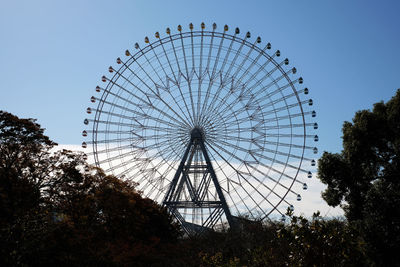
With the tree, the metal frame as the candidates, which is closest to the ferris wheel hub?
the metal frame

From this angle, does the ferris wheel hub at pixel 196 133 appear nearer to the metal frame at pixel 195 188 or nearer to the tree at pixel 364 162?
the metal frame at pixel 195 188

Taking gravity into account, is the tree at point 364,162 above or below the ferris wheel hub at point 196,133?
below

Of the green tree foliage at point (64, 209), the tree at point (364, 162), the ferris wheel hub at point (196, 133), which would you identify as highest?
the ferris wheel hub at point (196, 133)

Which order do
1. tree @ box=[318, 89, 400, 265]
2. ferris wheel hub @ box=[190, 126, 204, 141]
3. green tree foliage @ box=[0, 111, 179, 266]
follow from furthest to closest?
ferris wheel hub @ box=[190, 126, 204, 141]
tree @ box=[318, 89, 400, 265]
green tree foliage @ box=[0, 111, 179, 266]

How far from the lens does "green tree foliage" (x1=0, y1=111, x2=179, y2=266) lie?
1955 cm

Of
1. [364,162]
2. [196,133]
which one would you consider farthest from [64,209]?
[364,162]

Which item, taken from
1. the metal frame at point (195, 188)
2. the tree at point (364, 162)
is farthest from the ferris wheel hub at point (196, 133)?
the tree at point (364, 162)

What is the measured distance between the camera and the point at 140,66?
3694cm

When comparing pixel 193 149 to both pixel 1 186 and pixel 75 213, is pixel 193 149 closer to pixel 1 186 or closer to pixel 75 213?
pixel 75 213

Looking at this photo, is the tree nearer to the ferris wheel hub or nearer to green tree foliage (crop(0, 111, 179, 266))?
the ferris wheel hub

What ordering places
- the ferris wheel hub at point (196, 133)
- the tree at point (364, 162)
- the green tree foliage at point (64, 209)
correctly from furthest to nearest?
the ferris wheel hub at point (196, 133), the tree at point (364, 162), the green tree foliage at point (64, 209)

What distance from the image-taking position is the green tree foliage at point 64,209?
19.5 m

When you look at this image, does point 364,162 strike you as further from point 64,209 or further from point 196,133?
point 64,209

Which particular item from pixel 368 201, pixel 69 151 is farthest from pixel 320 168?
pixel 69 151
